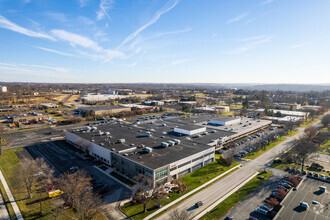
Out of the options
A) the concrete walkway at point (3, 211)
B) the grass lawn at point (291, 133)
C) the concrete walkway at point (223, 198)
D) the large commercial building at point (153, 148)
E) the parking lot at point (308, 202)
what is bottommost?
the grass lawn at point (291, 133)

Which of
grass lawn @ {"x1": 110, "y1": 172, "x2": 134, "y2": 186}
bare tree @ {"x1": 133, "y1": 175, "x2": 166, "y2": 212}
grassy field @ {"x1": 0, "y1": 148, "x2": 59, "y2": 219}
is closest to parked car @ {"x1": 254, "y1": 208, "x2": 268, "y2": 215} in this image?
bare tree @ {"x1": 133, "y1": 175, "x2": 166, "y2": 212}

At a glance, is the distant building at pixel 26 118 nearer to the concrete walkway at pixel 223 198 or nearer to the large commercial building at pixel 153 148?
the large commercial building at pixel 153 148

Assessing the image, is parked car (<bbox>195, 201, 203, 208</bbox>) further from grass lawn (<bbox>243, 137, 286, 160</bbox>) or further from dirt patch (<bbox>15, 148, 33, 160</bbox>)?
dirt patch (<bbox>15, 148, 33, 160</bbox>)

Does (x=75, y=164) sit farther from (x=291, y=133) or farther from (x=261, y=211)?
(x=291, y=133)

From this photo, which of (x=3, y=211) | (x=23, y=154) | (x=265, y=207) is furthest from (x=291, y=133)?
(x=23, y=154)

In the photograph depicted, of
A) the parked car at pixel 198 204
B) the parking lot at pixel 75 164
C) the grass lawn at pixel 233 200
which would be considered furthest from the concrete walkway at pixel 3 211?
the grass lawn at pixel 233 200

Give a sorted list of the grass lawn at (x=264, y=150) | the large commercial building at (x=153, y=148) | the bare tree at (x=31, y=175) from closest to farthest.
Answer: the bare tree at (x=31, y=175), the large commercial building at (x=153, y=148), the grass lawn at (x=264, y=150)
